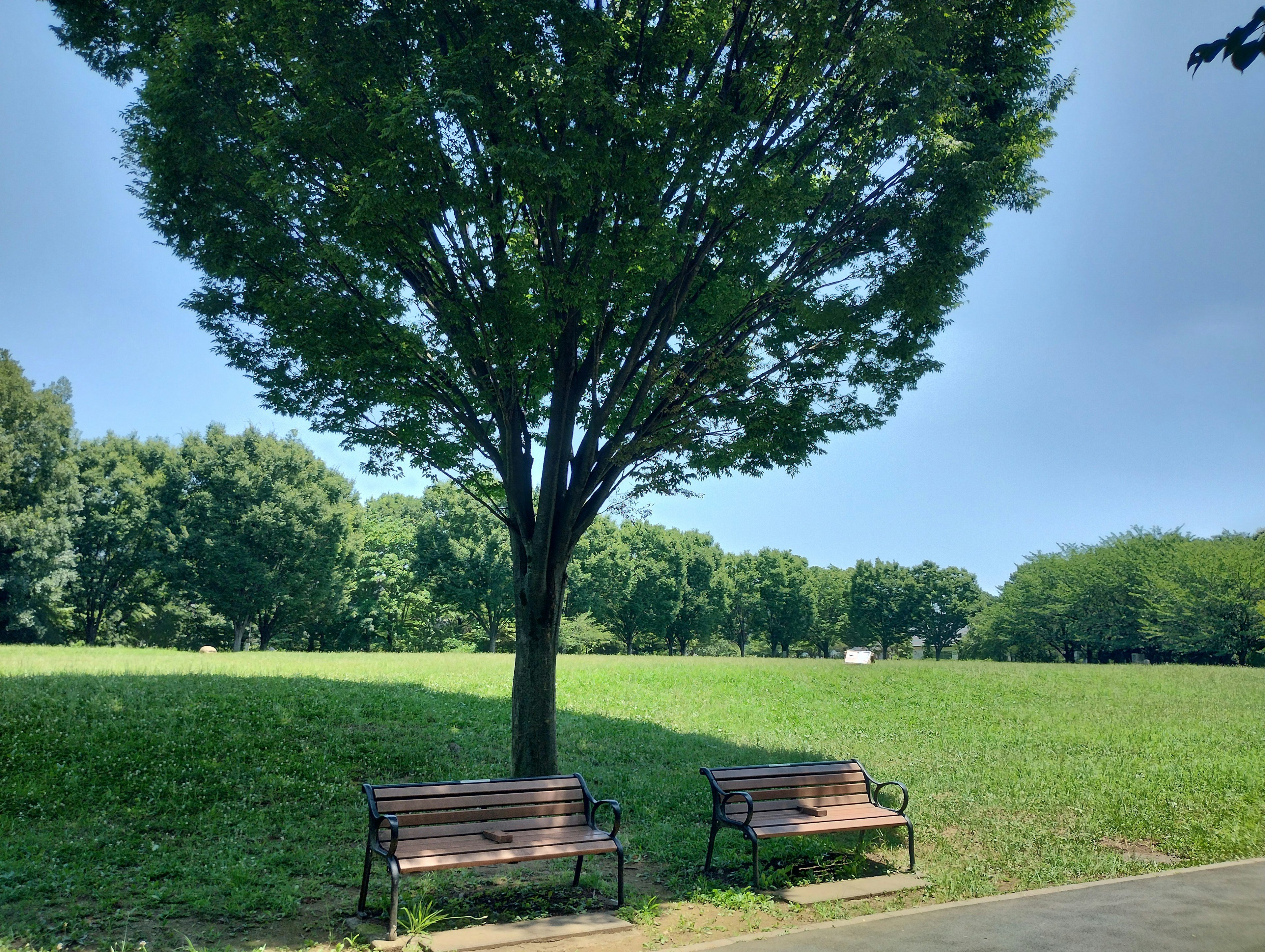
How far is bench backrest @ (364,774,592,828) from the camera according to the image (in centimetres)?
589

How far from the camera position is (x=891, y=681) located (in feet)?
74.2

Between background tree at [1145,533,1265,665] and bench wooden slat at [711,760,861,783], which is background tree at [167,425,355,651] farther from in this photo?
background tree at [1145,533,1265,665]

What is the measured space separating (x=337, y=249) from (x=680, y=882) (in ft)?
21.5

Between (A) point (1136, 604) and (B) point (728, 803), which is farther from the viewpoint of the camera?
(A) point (1136, 604)

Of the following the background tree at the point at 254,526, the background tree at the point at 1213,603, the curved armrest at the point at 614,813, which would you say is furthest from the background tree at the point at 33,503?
the background tree at the point at 1213,603

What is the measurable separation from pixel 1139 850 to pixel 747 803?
4646 mm

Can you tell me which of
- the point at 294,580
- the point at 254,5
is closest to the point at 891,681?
the point at 254,5

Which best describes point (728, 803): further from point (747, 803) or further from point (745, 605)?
point (745, 605)

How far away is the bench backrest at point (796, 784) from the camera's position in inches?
288

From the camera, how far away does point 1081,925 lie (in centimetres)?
587

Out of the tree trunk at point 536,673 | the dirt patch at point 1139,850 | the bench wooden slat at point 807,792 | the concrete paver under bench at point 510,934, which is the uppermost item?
the tree trunk at point 536,673

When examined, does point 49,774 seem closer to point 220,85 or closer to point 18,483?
point 220,85

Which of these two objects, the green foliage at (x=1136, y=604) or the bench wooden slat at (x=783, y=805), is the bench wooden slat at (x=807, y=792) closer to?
the bench wooden slat at (x=783, y=805)

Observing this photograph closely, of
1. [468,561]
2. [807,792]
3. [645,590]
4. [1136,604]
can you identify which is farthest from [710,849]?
[1136,604]
